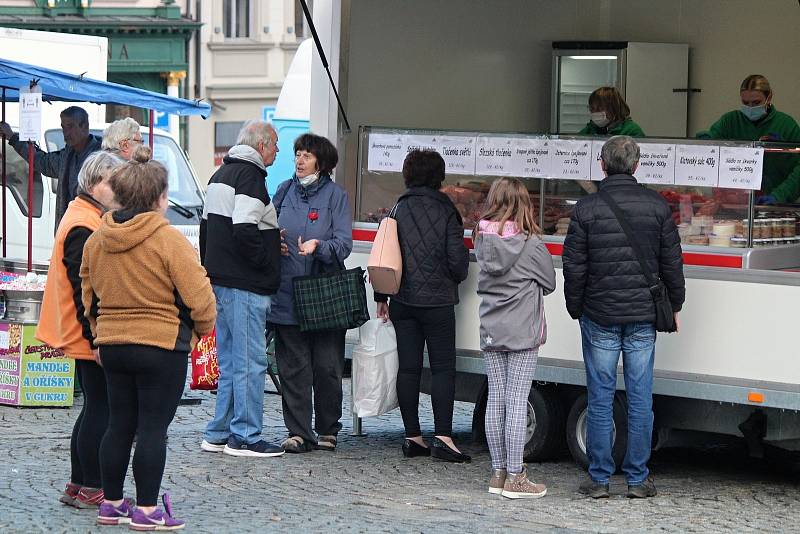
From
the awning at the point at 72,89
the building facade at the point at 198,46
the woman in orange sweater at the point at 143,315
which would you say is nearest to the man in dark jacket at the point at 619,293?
the woman in orange sweater at the point at 143,315

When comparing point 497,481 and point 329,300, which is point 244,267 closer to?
point 329,300

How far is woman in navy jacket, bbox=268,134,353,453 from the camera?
801 centimetres

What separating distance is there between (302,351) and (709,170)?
92.9 inches

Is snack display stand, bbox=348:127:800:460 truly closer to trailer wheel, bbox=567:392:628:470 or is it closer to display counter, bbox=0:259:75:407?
trailer wheel, bbox=567:392:628:470

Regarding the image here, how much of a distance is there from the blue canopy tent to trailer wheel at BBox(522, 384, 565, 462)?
376 centimetres

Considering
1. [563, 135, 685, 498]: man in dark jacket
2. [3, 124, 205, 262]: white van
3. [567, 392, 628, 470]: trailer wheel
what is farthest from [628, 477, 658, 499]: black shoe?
[3, 124, 205, 262]: white van

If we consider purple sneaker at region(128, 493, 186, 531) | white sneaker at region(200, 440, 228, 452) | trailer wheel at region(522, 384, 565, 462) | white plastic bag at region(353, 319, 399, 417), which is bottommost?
white sneaker at region(200, 440, 228, 452)

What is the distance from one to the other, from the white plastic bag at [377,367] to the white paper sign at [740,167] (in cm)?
195

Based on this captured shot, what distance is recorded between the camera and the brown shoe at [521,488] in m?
7.06

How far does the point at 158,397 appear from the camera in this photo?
592 centimetres

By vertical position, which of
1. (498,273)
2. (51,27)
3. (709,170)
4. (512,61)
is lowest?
(498,273)

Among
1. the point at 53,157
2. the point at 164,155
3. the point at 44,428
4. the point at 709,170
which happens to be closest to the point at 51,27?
the point at 164,155

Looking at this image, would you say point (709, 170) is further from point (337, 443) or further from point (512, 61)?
point (512, 61)

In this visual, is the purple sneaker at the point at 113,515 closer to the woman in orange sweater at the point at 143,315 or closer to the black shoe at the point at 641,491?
the woman in orange sweater at the point at 143,315
